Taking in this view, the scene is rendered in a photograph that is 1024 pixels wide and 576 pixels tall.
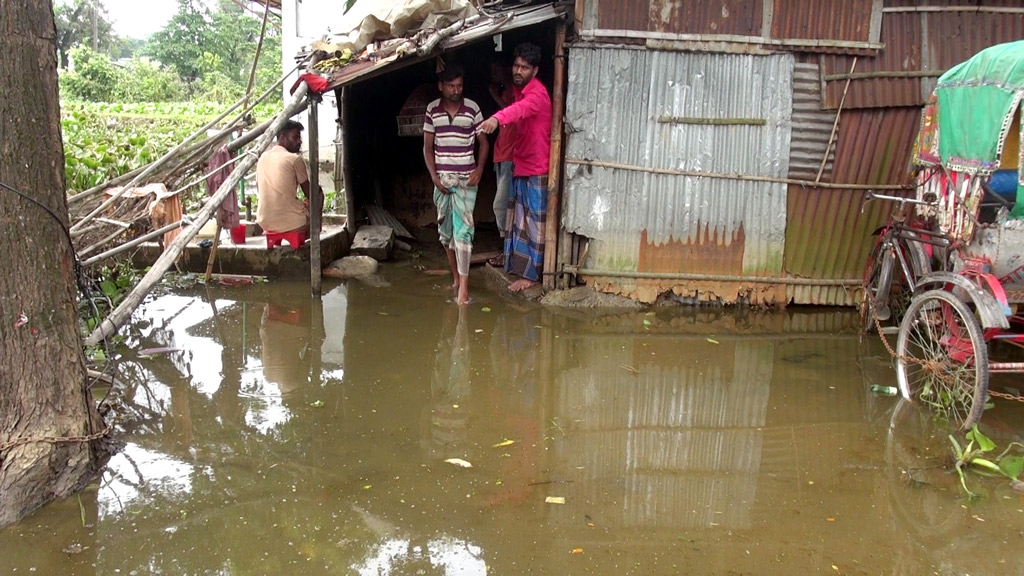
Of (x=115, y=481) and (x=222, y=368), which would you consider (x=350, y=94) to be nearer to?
(x=222, y=368)

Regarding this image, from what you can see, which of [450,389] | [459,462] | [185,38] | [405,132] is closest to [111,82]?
[185,38]

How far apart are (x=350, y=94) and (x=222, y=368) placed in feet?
15.3

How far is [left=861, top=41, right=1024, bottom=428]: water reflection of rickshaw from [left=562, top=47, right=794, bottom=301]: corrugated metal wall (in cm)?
166

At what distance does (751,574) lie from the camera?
301cm

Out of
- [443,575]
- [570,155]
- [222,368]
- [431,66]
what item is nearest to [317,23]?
[431,66]

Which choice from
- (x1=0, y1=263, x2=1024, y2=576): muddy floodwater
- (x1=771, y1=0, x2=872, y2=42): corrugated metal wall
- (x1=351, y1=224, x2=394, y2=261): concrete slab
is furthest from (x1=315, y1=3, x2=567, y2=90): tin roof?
(x1=351, y1=224, x2=394, y2=261): concrete slab

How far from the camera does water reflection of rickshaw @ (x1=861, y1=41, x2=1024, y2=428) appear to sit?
162 inches

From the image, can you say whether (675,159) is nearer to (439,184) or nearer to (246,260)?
(439,184)

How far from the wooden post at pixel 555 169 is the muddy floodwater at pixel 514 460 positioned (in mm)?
951

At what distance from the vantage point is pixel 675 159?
6.74 m

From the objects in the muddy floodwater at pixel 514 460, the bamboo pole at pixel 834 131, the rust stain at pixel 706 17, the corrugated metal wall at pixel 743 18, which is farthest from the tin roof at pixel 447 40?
the bamboo pole at pixel 834 131

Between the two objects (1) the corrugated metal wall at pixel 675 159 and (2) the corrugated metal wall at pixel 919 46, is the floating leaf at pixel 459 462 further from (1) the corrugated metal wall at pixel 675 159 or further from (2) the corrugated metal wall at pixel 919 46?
(2) the corrugated metal wall at pixel 919 46

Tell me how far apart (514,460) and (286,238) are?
14.9 feet

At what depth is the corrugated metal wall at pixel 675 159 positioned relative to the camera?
6605 mm
